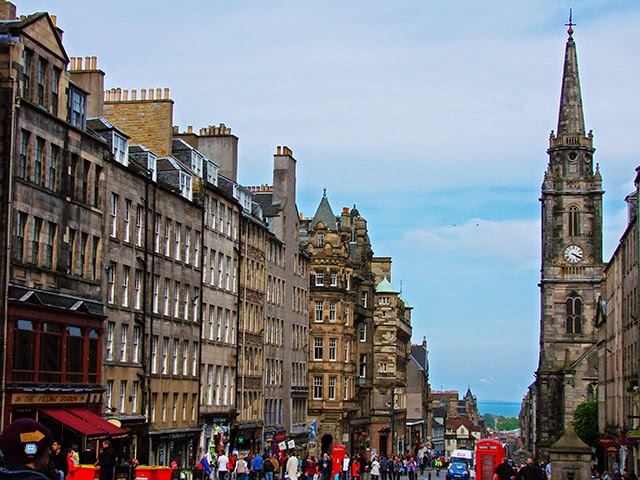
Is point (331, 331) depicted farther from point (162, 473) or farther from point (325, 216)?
point (162, 473)

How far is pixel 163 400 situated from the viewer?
49.3m

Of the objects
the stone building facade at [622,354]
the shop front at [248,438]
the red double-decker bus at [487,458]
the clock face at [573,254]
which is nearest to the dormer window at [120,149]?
the shop front at [248,438]

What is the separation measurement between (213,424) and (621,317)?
25.4 m

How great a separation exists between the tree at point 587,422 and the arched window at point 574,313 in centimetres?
1335

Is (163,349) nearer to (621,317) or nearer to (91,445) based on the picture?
(91,445)

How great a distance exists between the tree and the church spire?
30.7 meters

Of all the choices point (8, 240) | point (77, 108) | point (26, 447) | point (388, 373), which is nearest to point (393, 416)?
point (388, 373)

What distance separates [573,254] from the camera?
109m

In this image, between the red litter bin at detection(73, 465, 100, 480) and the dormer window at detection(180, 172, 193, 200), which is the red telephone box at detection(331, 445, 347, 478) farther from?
the red litter bin at detection(73, 465, 100, 480)

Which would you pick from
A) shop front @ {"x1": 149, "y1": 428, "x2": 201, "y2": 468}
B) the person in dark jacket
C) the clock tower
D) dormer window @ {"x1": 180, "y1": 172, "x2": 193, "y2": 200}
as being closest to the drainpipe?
shop front @ {"x1": 149, "y1": 428, "x2": 201, "y2": 468}

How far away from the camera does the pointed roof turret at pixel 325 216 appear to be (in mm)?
87250

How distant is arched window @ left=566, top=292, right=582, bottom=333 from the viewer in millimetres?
108188

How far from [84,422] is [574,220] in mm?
80335

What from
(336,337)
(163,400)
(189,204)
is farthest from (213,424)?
(336,337)
